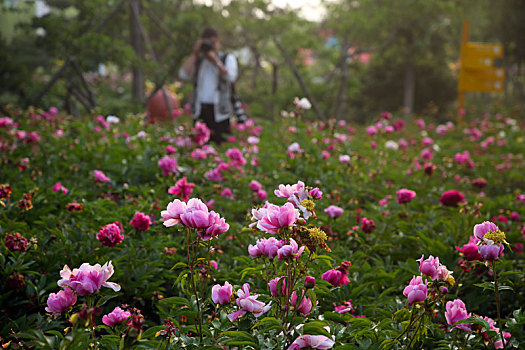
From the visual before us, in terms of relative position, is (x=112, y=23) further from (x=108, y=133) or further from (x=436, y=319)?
(x=436, y=319)

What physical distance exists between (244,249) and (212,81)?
3.81 meters

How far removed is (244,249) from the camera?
100 inches

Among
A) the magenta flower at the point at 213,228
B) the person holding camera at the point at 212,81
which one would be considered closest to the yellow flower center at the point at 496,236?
the magenta flower at the point at 213,228

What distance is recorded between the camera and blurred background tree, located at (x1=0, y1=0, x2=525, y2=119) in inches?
278

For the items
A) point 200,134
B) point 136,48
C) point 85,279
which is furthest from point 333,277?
point 136,48

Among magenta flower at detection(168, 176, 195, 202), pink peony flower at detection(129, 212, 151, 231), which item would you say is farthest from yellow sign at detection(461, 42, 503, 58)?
pink peony flower at detection(129, 212, 151, 231)

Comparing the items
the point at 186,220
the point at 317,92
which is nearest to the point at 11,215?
the point at 186,220

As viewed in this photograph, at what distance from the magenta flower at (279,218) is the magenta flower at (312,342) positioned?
0.30 meters

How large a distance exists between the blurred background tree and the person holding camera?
133 centimetres

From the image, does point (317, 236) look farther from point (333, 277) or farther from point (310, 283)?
point (333, 277)

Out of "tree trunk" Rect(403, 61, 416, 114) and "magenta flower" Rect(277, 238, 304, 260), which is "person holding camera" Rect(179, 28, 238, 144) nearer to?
"magenta flower" Rect(277, 238, 304, 260)

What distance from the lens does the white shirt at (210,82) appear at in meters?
5.86

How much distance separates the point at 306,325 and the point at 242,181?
6.91ft

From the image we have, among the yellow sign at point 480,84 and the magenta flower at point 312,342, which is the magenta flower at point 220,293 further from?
the yellow sign at point 480,84
